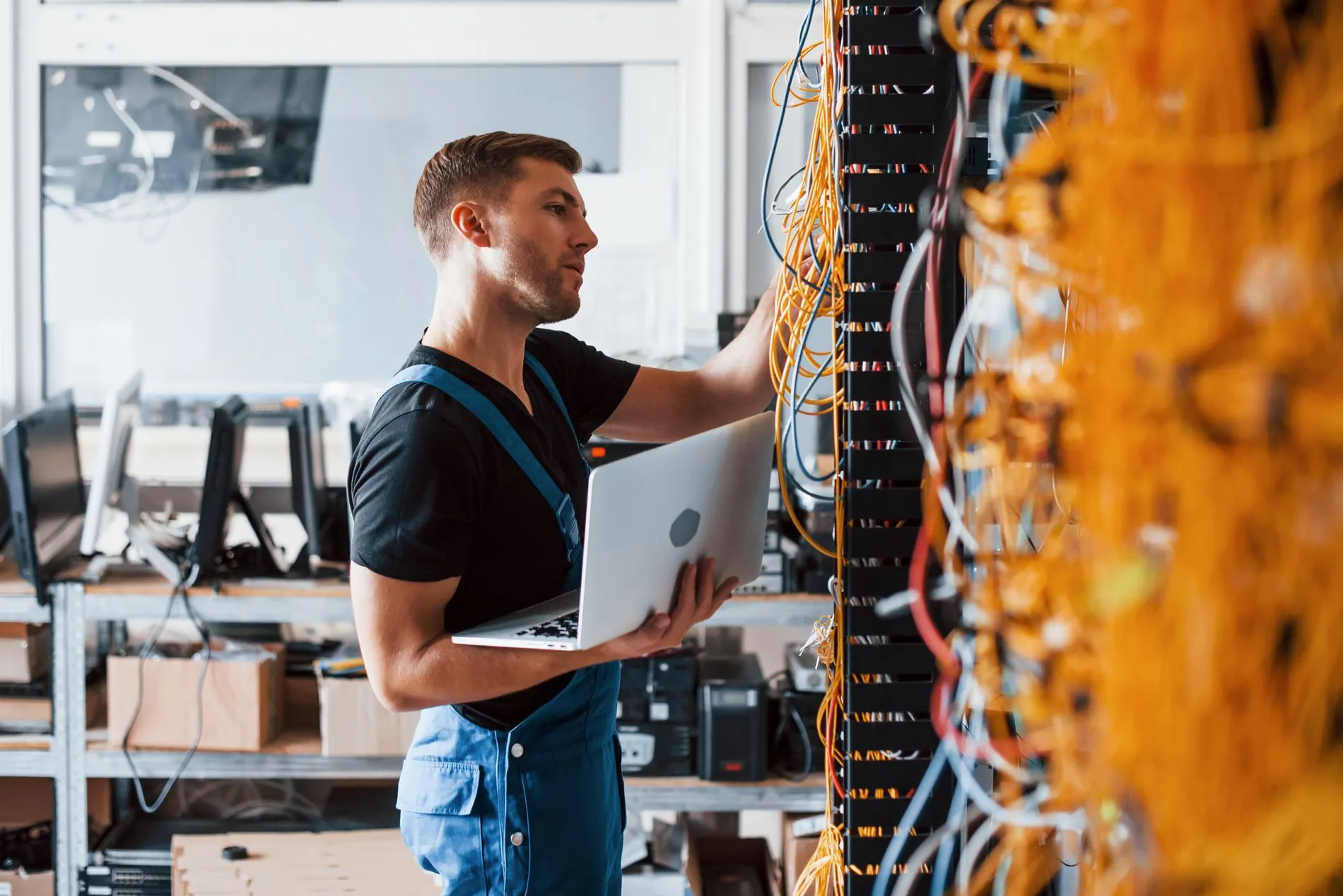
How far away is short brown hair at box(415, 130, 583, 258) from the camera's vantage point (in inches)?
62.4

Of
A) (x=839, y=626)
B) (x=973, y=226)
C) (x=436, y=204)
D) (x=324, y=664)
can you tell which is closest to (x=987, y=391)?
(x=973, y=226)

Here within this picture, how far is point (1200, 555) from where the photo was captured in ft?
1.78

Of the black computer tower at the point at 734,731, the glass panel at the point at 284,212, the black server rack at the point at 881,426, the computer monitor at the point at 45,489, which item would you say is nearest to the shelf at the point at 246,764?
the computer monitor at the point at 45,489

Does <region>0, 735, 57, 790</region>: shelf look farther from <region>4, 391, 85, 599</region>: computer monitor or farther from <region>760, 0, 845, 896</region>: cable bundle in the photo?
<region>760, 0, 845, 896</region>: cable bundle

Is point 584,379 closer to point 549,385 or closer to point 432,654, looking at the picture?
point 549,385

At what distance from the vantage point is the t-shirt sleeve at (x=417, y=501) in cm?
133

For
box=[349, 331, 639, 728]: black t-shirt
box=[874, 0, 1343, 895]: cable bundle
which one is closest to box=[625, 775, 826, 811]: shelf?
box=[349, 331, 639, 728]: black t-shirt

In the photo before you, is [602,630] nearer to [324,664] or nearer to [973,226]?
[973,226]

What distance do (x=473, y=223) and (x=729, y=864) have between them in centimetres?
168

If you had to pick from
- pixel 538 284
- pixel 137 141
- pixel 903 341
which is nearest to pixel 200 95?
pixel 137 141

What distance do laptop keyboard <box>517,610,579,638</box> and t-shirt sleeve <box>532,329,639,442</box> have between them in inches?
19.4

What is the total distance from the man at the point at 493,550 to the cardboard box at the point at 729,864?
2.96ft

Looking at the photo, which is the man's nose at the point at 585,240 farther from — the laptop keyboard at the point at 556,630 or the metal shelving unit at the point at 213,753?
the metal shelving unit at the point at 213,753

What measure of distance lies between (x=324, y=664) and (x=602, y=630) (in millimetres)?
1503
